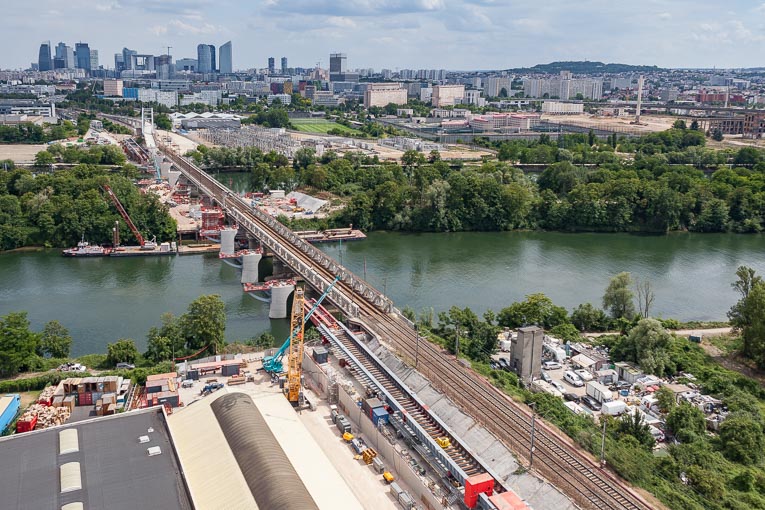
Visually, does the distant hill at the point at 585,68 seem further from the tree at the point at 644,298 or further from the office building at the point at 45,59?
the tree at the point at 644,298

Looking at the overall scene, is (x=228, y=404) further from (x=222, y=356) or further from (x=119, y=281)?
(x=119, y=281)

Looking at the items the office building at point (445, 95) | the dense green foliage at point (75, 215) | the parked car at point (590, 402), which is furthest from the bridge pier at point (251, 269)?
the office building at point (445, 95)

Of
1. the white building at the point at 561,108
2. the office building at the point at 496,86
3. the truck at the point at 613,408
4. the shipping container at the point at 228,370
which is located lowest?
the truck at the point at 613,408

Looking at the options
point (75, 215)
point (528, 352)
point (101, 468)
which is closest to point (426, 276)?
point (528, 352)

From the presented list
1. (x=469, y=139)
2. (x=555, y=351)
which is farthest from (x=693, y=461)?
(x=469, y=139)

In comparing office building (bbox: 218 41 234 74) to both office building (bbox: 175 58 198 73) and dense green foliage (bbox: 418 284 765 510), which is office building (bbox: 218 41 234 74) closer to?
office building (bbox: 175 58 198 73)

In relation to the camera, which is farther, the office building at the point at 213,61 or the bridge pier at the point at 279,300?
the office building at the point at 213,61

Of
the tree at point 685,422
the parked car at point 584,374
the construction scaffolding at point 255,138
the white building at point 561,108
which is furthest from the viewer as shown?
the white building at point 561,108
